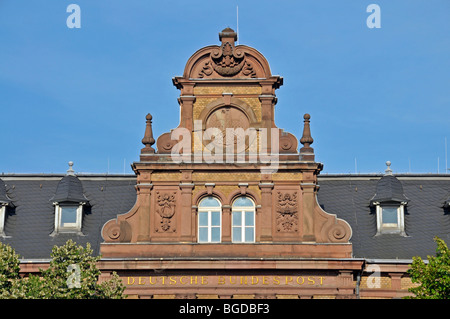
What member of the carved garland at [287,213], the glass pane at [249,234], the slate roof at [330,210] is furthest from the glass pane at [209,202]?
the slate roof at [330,210]

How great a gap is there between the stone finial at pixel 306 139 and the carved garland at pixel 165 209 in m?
6.13

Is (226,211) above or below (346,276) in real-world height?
above

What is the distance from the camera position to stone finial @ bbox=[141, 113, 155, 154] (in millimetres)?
46406

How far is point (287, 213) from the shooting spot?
45.6m

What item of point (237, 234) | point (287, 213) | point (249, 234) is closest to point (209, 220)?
point (237, 234)

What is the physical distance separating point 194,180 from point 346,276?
7856mm

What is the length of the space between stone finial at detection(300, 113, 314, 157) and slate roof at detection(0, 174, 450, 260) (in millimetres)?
4523

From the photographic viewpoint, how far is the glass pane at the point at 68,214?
48781 millimetres

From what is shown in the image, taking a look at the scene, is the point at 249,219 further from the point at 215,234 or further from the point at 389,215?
the point at 389,215

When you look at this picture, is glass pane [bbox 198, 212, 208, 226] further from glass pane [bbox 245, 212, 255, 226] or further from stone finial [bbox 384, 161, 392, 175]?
stone finial [bbox 384, 161, 392, 175]

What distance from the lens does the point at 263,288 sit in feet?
146

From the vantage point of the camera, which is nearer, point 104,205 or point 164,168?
point 164,168
